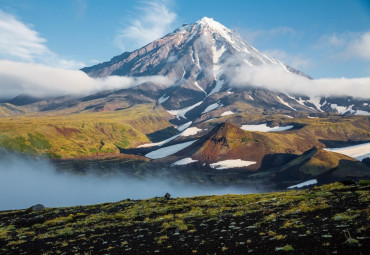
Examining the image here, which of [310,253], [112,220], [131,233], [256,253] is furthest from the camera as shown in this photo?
[112,220]

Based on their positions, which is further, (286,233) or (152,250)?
(152,250)

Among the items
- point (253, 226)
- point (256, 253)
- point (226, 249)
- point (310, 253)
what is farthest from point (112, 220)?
point (310, 253)

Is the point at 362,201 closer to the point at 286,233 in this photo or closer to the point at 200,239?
the point at 286,233

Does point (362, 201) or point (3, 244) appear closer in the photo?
point (362, 201)

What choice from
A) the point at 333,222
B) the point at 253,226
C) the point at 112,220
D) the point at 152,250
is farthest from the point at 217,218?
the point at 112,220

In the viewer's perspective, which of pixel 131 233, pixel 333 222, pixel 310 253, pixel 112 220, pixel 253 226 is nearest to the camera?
pixel 310 253

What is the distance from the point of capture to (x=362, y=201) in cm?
2788

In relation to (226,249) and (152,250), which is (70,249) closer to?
(152,250)

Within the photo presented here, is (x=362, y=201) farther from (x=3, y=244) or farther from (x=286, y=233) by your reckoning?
(x=3, y=244)

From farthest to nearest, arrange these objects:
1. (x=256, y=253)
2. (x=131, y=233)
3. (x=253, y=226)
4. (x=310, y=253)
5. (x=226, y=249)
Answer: (x=131, y=233)
(x=253, y=226)
(x=226, y=249)
(x=256, y=253)
(x=310, y=253)

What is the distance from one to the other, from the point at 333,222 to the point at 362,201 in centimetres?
747

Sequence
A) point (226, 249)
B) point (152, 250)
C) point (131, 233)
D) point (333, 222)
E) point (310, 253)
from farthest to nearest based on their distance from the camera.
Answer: point (131, 233)
point (152, 250)
point (333, 222)
point (226, 249)
point (310, 253)

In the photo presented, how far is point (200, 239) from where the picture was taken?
2512cm

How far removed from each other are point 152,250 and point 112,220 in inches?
800
